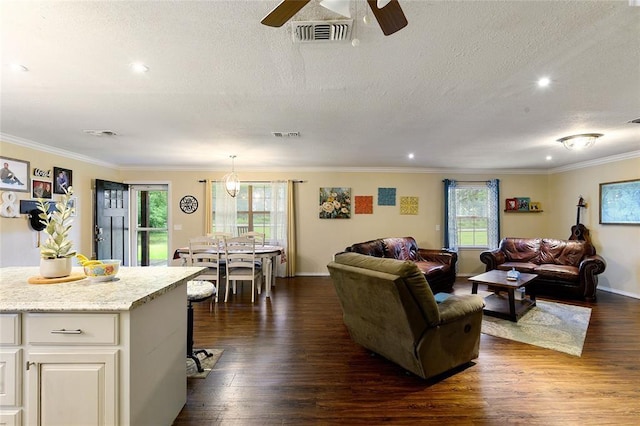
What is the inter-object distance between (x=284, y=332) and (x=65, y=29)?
3143mm

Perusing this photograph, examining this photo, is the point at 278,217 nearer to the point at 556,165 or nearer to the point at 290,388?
the point at 290,388

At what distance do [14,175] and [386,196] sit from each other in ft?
20.2

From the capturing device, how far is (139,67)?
207cm

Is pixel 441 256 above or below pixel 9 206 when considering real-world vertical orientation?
below

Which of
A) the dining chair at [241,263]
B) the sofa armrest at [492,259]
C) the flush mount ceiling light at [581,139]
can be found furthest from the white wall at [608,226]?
the dining chair at [241,263]

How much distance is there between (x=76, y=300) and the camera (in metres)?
1.43

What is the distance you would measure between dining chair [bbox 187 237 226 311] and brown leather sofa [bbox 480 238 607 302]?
4740 mm

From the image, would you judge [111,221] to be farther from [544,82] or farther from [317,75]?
[544,82]

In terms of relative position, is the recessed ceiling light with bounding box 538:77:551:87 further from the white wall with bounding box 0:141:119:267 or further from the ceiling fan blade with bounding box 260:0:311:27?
the white wall with bounding box 0:141:119:267

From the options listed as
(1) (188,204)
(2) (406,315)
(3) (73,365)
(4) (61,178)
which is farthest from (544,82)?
(4) (61,178)

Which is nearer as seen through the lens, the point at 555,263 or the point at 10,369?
the point at 10,369

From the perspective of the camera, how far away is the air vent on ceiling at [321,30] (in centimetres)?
162

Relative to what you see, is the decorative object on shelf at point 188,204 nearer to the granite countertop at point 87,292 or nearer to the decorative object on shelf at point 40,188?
the decorative object on shelf at point 40,188

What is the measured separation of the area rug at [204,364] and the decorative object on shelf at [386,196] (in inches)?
178
